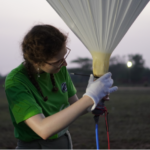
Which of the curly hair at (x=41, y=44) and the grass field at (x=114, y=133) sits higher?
the curly hair at (x=41, y=44)

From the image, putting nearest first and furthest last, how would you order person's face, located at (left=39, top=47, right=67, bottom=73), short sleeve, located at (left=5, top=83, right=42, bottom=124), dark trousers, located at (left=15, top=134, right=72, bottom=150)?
short sleeve, located at (left=5, top=83, right=42, bottom=124), person's face, located at (left=39, top=47, right=67, bottom=73), dark trousers, located at (left=15, top=134, right=72, bottom=150)

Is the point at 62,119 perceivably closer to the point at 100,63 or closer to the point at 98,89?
the point at 98,89

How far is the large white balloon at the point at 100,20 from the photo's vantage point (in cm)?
148

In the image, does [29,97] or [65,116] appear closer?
[65,116]

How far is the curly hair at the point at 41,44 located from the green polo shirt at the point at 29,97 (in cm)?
9

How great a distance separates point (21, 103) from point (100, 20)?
0.75 meters

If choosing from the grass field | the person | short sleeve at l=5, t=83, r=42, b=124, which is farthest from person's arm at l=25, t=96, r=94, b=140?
the grass field

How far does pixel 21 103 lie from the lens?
4.92 ft

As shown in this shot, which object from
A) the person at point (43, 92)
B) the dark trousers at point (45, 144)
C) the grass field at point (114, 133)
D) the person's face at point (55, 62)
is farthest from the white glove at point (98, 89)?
the grass field at point (114, 133)

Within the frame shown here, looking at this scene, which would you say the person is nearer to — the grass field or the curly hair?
the curly hair

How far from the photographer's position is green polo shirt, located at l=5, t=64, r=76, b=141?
150 cm

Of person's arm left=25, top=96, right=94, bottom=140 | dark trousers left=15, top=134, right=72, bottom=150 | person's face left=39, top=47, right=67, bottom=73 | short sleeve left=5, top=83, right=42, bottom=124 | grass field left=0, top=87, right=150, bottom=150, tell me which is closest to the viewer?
person's arm left=25, top=96, right=94, bottom=140

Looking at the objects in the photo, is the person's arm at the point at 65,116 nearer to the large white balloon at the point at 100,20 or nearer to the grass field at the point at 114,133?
the large white balloon at the point at 100,20

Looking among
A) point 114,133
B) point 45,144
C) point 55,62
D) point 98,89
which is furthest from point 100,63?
point 114,133
